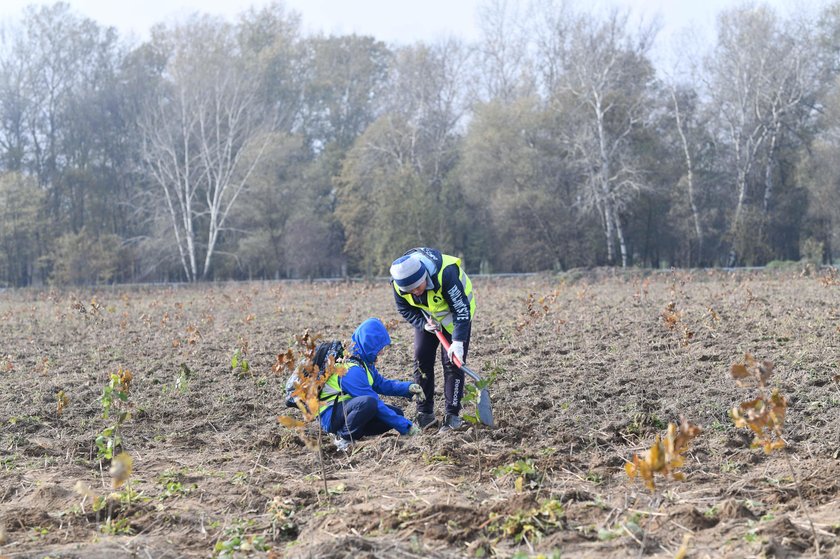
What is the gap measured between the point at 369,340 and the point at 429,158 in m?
36.1

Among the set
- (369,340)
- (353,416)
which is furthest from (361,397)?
(369,340)

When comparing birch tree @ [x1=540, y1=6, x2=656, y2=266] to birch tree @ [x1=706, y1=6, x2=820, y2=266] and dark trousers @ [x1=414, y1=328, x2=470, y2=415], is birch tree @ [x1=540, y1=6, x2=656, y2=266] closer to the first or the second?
birch tree @ [x1=706, y1=6, x2=820, y2=266]

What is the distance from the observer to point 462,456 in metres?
5.90

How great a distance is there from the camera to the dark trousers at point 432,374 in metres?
7.03

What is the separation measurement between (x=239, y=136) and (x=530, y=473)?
3858 cm

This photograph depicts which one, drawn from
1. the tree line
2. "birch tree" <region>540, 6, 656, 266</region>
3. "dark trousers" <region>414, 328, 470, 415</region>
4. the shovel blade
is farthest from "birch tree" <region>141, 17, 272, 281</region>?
the shovel blade

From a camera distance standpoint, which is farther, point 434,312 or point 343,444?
point 434,312

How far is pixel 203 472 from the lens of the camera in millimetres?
5930

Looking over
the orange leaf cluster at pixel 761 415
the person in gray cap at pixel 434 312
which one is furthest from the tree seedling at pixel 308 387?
the orange leaf cluster at pixel 761 415

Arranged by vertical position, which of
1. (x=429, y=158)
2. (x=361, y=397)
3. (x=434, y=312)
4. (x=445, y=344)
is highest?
(x=429, y=158)

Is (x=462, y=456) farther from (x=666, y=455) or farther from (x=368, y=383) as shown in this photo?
(x=666, y=455)

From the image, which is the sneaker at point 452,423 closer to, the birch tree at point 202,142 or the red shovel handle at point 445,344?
the red shovel handle at point 445,344

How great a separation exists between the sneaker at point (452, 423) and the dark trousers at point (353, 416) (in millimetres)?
A: 588

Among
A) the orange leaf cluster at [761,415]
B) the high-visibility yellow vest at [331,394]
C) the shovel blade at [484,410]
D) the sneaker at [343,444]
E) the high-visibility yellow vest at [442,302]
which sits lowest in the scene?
the sneaker at [343,444]
